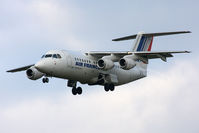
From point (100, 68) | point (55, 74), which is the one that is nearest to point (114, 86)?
point (100, 68)

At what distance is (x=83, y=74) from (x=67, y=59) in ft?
5.07

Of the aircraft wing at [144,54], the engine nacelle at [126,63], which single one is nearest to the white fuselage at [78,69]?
the aircraft wing at [144,54]

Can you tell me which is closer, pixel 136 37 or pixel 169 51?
pixel 169 51

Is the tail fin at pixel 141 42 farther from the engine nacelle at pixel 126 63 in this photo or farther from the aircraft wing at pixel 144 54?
the engine nacelle at pixel 126 63

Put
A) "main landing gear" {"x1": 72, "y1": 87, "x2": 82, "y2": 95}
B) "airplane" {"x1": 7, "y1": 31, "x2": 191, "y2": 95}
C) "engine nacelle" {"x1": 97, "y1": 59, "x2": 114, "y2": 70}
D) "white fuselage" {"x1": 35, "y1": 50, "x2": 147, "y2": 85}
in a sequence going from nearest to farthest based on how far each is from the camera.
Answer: "white fuselage" {"x1": 35, "y1": 50, "x2": 147, "y2": 85}
"airplane" {"x1": 7, "y1": 31, "x2": 191, "y2": 95}
"engine nacelle" {"x1": 97, "y1": 59, "x2": 114, "y2": 70}
"main landing gear" {"x1": 72, "y1": 87, "x2": 82, "y2": 95}

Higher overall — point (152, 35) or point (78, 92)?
point (152, 35)

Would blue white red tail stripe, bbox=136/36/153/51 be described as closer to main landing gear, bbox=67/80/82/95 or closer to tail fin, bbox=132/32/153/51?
tail fin, bbox=132/32/153/51

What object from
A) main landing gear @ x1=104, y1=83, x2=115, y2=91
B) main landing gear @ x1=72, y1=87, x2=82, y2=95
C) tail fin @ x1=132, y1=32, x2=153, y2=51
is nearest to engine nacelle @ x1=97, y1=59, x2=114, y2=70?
main landing gear @ x1=104, y1=83, x2=115, y2=91

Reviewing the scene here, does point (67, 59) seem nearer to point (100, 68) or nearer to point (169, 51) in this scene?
point (100, 68)

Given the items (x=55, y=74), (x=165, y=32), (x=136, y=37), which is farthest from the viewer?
(x=136, y=37)

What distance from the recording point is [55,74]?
131 ft

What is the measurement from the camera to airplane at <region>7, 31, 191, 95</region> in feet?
131

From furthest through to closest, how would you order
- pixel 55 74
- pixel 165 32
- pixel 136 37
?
pixel 136 37, pixel 165 32, pixel 55 74

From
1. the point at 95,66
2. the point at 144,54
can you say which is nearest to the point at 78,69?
the point at 95,66
